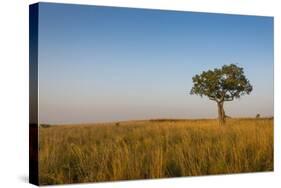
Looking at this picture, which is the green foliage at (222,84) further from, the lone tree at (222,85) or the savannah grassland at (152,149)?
the savannah grassland at (152,149)

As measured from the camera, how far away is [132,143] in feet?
49.0

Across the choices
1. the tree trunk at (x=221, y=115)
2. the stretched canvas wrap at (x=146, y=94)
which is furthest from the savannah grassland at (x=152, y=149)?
the tree trunk at (x=221, y=115)

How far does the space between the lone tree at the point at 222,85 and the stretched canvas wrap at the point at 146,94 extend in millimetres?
19

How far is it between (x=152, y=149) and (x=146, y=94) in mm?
1003

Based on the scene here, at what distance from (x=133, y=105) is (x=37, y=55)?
79.6 inches

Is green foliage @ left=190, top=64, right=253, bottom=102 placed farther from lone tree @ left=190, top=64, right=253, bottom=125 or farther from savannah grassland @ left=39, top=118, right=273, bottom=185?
savannah grassland @ left=39, top=118, right=273, bottom=185

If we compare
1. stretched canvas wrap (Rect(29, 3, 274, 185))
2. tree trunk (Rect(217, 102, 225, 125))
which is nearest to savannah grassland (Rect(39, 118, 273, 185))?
stretched canvas wrap (Rect(29, 3, 274, 185))

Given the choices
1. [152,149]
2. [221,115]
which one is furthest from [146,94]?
[221,115]

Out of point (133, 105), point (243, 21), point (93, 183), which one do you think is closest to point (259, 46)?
point (243, 21)

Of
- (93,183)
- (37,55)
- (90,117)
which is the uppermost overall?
(37,55)

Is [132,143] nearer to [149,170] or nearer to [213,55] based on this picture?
[149,170]

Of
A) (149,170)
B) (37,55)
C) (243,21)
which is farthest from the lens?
(243,21)

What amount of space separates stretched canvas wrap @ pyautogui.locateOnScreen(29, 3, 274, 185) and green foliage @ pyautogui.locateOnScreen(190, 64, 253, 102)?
0.02m

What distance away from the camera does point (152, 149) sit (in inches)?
594
